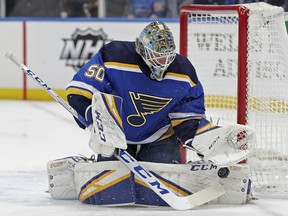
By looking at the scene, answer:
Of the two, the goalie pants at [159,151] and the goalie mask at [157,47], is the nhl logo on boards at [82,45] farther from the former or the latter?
the goalie mask at [157,47]

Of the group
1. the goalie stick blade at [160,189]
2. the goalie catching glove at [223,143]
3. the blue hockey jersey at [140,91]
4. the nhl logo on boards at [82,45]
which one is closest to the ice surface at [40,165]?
the goalie stick blade at [160,189]

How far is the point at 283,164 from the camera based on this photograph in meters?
4.14

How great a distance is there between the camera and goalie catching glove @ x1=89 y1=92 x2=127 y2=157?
11.4ft

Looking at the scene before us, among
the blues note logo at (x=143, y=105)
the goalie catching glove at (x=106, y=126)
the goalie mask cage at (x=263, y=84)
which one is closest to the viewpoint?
the goalie catching glove at (x=106, y=126)

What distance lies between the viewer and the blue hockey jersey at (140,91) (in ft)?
11.9

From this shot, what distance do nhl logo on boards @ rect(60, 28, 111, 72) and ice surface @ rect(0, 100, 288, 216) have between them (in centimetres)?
49

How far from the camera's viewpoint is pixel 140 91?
3.68m

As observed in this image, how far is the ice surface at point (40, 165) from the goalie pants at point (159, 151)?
0.27m

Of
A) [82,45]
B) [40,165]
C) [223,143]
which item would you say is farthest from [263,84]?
[82,45]

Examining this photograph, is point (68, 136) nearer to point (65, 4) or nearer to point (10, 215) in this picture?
point (10, 215)

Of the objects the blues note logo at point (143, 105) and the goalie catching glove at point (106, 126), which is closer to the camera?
the goalie catching glove at point (106, 126)

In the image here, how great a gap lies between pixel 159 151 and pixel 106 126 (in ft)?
1.22

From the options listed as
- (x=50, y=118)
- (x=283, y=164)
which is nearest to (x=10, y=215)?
A: (x=283, y=164)

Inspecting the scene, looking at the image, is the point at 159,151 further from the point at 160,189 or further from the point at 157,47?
the point at 157,47
